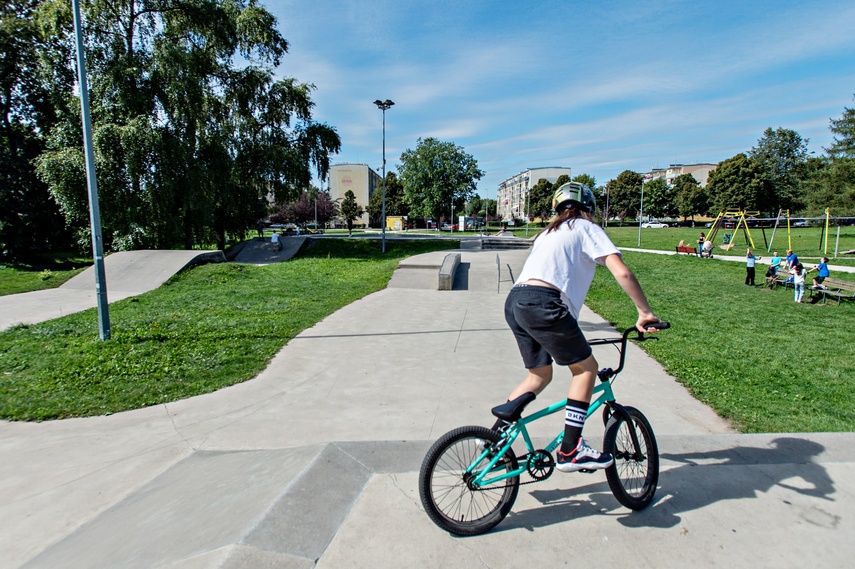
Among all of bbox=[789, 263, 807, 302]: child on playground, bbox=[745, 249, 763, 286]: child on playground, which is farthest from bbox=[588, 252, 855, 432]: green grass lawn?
bbox=[745, 249, 763, 286]: child on playground

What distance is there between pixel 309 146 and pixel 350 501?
84.2 feet

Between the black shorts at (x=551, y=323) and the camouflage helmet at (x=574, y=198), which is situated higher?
the camouflage helmet at (x=574, y=198)

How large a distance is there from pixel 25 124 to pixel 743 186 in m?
86.6

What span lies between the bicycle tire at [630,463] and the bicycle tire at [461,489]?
0.61 m

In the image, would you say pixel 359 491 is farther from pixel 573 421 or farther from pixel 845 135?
pixel 845 135

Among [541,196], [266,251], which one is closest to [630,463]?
[266,251]

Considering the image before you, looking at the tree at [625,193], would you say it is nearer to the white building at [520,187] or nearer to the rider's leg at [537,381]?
the white building at [520,187]

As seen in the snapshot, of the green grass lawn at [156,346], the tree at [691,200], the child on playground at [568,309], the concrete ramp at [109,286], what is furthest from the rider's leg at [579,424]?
the tree at [691,200]

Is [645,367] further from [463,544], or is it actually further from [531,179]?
[531,179]

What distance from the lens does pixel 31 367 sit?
19.2 feet

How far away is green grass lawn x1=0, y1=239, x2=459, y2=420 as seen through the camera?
4.95 meters

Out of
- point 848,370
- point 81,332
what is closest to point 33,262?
point 81,332

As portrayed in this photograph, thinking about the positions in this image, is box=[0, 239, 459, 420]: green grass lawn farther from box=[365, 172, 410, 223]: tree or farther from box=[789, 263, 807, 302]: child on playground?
box=[365, 172, 410, 223]: tree

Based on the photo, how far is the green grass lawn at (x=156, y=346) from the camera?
495 cm
